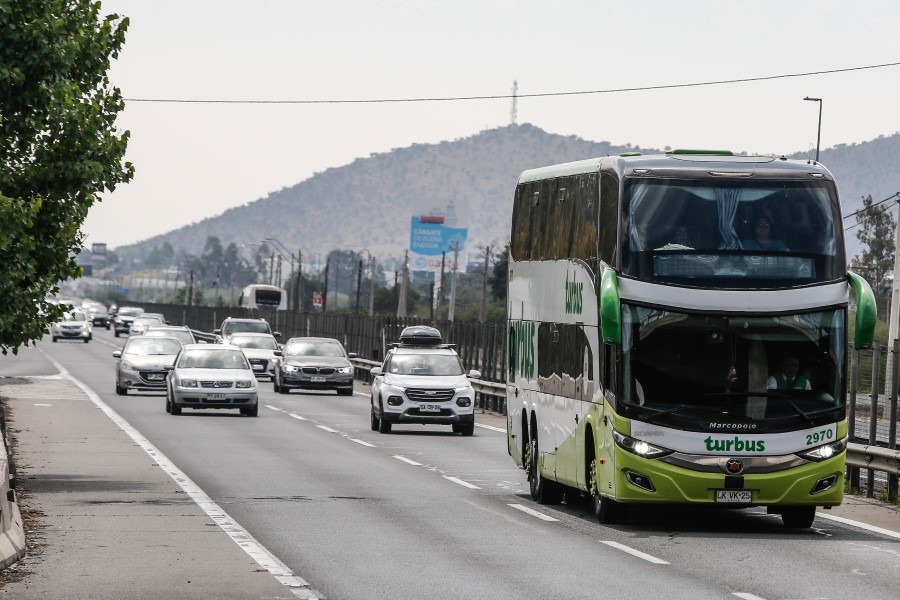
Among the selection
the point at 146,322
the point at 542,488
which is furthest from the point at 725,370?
the point at 146,322

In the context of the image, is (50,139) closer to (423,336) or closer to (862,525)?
(862,525)

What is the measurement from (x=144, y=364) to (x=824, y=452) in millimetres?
31220

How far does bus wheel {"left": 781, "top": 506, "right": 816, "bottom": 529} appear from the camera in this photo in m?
17.7

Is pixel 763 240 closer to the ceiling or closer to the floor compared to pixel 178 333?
closer to the ceiling

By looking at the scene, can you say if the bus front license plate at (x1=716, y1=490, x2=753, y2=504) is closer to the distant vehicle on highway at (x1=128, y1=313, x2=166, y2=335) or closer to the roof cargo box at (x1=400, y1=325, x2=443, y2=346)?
the roof cargo box at (x1=400, y1=325, x2=443, y2=346)

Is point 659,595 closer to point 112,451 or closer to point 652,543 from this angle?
point 652,543

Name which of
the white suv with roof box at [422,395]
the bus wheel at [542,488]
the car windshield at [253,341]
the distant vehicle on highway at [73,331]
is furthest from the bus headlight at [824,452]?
the distant vehicle on highway at [73,331]

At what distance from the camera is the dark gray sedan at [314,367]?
51.0 meters

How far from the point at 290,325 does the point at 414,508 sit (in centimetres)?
6667

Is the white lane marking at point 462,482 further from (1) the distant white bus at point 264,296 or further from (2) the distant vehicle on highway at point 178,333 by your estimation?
(1) the distant white bus at point 264,296

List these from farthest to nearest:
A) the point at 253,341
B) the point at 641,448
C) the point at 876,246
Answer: the point at 876,246, the point at 253,341, the point at 641,448

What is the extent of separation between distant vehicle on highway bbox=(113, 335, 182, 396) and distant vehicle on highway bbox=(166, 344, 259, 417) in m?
6.46

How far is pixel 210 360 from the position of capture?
39125 mm

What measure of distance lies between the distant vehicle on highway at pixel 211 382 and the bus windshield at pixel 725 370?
72.7 ft
